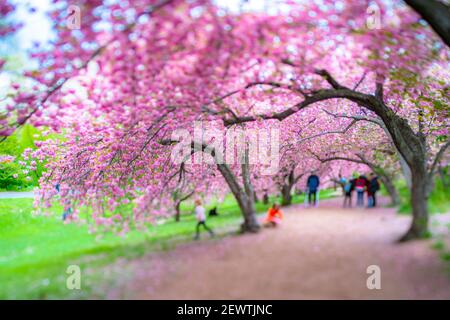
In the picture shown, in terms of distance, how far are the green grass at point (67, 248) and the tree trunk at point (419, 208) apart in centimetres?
66

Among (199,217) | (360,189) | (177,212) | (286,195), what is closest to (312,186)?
(286,195)

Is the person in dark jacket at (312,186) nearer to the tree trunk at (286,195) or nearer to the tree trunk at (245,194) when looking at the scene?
the tree trunk at (286,195)

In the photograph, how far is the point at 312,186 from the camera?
12.0ft

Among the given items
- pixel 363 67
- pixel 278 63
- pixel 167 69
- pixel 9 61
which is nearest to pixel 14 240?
pixel 9 61

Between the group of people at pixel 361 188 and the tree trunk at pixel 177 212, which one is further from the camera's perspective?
the tree trunk at pixel 177 212

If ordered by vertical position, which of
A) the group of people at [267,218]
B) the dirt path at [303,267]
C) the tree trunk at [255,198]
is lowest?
the dirt path at [303,267]

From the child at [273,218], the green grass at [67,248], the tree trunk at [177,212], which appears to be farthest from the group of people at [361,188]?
the tree trunk at [177,212]

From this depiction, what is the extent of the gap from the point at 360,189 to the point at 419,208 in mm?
475

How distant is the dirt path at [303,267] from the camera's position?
10.8ft

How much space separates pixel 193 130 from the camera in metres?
4.14

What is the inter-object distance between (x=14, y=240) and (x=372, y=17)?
11.7 feet

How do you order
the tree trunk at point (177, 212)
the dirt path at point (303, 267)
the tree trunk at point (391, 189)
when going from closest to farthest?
the dirt path at point (303, 267) → the tree trunk at point (391, 189) → the tree trunk at point (177, 212)

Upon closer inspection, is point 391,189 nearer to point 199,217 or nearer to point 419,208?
point 419,208
